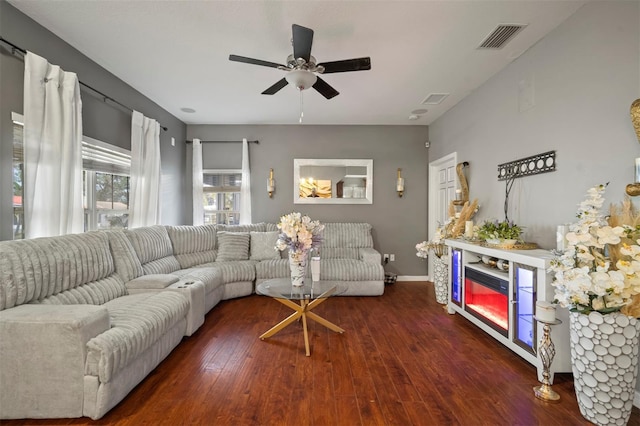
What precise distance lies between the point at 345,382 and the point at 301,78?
7.87 feet

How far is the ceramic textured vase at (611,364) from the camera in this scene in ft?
5.04

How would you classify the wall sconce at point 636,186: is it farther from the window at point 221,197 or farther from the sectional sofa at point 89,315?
the window at point 221,197

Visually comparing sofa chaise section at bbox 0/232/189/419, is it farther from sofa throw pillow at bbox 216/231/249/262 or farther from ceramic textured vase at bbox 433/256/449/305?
ceramic textured vase at bbox 433/256/449/305

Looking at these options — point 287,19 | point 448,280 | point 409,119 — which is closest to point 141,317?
point 287,19

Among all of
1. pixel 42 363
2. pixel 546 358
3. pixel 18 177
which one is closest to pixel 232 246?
pixel 18 177

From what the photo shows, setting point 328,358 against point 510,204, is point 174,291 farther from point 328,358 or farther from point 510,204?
point 510,204

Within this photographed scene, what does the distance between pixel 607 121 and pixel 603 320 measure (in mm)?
1378

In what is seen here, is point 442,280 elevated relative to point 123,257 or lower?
lower

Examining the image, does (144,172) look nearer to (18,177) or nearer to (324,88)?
(18,177)

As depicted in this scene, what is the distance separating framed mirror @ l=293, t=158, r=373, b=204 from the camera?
16.3 ft

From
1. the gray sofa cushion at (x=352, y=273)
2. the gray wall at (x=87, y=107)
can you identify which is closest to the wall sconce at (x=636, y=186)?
the gray sofa cushion at (x=352, y=273)

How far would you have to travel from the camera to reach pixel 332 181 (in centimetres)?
498

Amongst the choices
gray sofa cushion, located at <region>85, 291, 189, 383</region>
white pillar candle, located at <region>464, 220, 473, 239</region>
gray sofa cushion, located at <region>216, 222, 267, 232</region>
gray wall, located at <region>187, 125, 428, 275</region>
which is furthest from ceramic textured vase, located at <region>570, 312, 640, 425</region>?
gray sofa cushion, located at <region>216, 222, 267, 232</region>

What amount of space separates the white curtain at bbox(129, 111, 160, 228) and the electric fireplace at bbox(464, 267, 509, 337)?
4012mm
